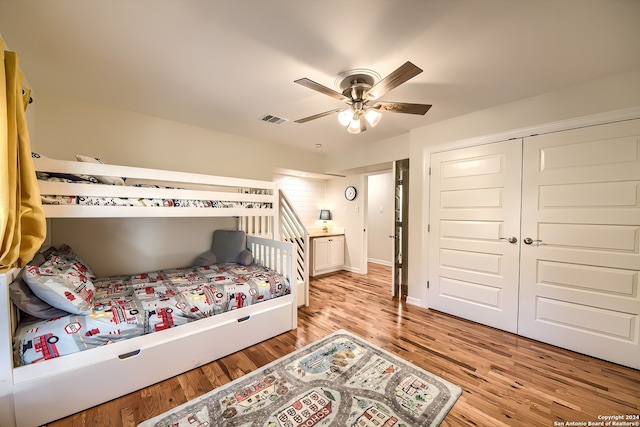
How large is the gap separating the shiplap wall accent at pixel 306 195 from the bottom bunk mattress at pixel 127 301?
2346 millimetres

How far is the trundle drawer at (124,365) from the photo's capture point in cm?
142

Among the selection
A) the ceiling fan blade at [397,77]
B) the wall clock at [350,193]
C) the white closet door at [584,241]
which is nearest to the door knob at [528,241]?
the white closet door at [584,241]

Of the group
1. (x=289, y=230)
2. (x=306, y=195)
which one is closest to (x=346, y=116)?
(x=289, y=230)

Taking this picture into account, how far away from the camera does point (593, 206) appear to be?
2092mm

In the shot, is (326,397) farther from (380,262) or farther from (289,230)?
(380,262)

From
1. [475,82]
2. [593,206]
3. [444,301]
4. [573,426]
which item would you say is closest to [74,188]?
[475,82]

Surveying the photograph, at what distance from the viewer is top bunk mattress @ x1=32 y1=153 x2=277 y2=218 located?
1631 mm

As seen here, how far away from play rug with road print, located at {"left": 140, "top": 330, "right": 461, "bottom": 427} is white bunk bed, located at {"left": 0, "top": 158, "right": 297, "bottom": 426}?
377mm

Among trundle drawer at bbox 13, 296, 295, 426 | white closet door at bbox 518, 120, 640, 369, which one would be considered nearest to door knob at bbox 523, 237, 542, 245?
white closet door at bbox 518, 120, 640, 369

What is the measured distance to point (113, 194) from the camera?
185 centimetres

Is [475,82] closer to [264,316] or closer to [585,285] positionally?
[585,285]

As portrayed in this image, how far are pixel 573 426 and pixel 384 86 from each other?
2.39m

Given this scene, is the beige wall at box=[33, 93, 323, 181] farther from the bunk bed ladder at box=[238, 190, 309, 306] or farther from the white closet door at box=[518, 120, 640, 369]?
the white closet door at box=[518, 120, 640, 369]

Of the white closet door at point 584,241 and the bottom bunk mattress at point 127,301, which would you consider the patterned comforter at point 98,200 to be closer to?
the bottom bunk mattress at point 127,301
